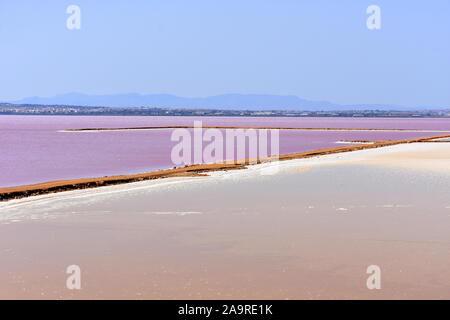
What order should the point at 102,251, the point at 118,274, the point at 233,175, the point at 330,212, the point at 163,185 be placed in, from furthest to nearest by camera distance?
the point at 233,175
the point at 163,185
the point at 330,212
the point at 102,251
the point at 118,274

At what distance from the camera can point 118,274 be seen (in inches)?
312

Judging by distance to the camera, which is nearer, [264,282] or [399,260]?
[264,282]

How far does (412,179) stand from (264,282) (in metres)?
12.9

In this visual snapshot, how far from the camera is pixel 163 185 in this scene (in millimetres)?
18281

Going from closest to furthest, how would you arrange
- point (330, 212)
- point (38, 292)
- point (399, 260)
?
point (38, 292), point (399, 260), point (330, 212)

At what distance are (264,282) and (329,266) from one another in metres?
1.18

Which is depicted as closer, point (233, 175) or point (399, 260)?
point (399, 260)

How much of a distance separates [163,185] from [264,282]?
1098 centimetres

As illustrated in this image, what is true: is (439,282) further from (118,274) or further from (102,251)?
(102,251)
